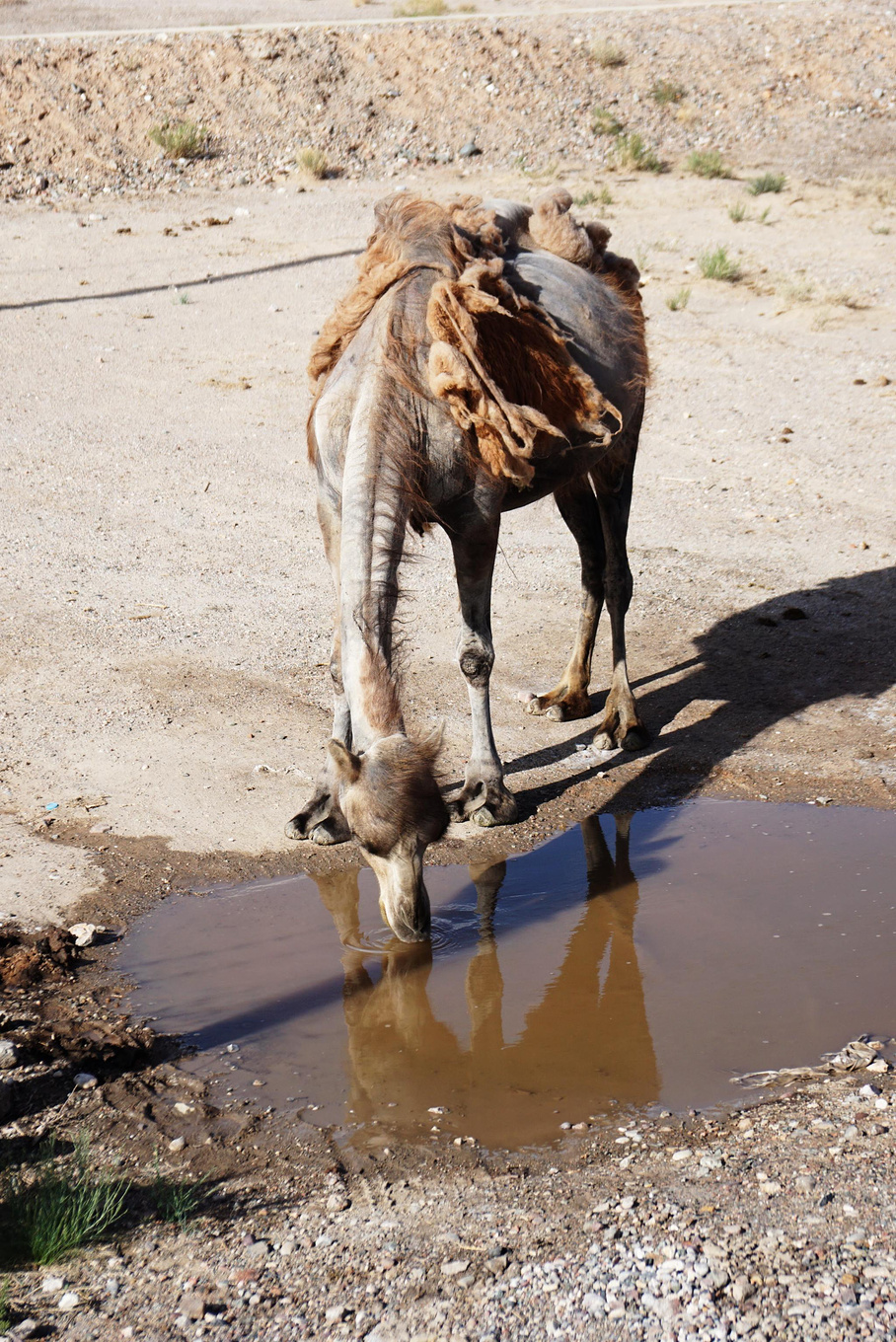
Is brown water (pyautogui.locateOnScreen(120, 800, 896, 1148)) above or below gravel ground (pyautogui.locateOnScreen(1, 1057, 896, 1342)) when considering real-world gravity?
below

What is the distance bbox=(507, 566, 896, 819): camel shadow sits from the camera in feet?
20.2

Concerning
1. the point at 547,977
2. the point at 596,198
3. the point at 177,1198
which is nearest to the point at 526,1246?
the point at 177,1198

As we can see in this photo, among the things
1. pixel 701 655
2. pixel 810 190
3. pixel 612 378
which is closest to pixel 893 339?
pixel 810 190

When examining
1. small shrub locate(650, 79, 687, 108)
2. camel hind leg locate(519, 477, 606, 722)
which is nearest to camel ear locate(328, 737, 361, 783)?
camel hind leg locate(519, 477, 606, 722)

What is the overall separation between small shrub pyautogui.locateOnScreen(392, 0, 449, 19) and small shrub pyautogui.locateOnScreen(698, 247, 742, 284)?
1270cm

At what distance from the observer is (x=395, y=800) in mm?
3779

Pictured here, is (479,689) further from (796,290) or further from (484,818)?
(796,290)

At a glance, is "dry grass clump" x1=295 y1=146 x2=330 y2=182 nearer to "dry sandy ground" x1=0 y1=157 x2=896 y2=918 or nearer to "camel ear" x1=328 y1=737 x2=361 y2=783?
"dry sandy ground" x1=0 y1=157 x2=896 y2=918

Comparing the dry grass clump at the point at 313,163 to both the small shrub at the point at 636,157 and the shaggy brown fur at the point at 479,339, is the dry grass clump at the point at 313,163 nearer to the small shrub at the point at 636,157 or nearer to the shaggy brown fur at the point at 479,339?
the small shrub at the point at 636,157

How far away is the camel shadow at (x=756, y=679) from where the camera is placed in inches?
242

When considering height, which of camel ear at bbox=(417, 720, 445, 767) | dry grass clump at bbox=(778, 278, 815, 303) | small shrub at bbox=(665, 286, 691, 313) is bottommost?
dry grass clump at bbox=(778, 278, 815, 303)

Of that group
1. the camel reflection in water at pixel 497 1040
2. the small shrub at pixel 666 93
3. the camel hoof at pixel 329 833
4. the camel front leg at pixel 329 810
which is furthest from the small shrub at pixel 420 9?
the camel reflection in water at pixel 497 1040

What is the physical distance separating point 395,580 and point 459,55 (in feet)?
66.4

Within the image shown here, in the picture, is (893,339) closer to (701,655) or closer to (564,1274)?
(701,655)
